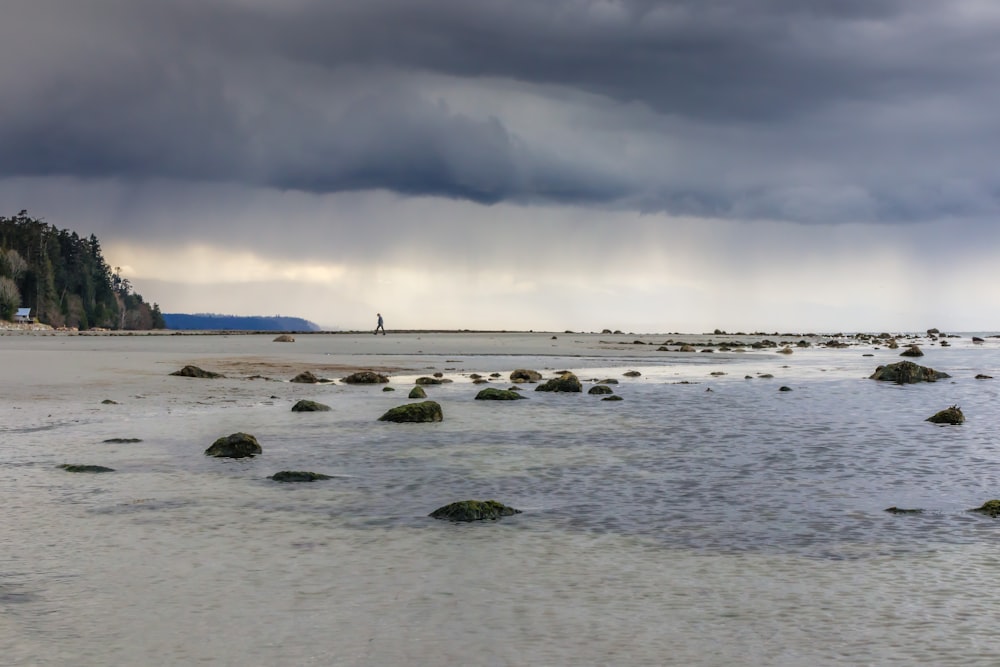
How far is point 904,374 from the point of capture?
40719 millimetres

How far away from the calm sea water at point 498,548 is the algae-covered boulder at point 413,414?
1035 millimetres

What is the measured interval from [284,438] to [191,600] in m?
11.4

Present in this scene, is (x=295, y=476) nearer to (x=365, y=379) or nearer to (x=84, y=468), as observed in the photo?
(x=84, y=468)

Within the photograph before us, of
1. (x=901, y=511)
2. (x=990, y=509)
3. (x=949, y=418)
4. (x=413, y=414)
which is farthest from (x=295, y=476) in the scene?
(x=949, y=418)

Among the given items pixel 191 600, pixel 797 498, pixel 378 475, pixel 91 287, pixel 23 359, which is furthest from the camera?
pixel 91 287

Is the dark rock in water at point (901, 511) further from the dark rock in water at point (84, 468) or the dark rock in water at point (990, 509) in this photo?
the dark rock in water at point (84, 468)

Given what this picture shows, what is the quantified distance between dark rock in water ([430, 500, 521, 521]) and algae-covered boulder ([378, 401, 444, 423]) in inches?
425

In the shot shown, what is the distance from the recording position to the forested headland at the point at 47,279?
6629 inches

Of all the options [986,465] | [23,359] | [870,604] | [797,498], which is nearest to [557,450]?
[797,498]

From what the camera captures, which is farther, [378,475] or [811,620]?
[378,475]

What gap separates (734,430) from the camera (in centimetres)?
2189

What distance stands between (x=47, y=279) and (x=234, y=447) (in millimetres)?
176321

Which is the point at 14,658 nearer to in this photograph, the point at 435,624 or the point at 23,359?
the point at 435,624

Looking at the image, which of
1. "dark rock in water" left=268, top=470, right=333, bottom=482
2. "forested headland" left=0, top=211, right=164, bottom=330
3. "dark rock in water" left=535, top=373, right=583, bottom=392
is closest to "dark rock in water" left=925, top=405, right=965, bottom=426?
"dark rock in water" left=535, top=373, right=583, bottom=392
